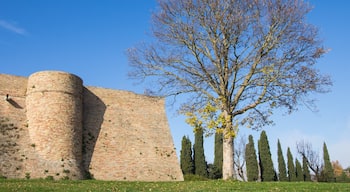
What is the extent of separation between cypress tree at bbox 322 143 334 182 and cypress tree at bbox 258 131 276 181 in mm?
7587

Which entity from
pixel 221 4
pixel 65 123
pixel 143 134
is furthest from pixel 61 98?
pixel 221 4

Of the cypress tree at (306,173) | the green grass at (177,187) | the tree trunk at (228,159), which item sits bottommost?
the green grass at (177,187)

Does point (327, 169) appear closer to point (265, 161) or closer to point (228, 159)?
point (265, 161)

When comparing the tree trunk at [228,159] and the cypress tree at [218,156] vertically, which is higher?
the cypress tree at [218,156]

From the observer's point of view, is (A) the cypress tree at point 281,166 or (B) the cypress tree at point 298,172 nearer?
(A) the cypress tree at point 281,166

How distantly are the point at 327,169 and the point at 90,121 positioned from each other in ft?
99.5

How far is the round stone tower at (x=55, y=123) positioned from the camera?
2252 centimetres

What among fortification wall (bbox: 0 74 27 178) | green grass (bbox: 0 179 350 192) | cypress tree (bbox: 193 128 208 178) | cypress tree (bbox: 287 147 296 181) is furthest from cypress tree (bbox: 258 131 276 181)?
fortification wall (bbox: 0 74 27 178)

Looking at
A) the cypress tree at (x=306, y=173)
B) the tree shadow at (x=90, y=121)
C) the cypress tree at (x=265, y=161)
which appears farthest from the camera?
the cypress tree at (x=306, y=173)

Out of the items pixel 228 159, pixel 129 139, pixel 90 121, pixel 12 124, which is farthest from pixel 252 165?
pixel 12 124

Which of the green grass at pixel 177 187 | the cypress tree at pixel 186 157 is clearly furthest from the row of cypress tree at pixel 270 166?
the green grass at pixel 177 187

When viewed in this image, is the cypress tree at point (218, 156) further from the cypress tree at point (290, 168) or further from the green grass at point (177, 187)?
the green grass at point (177, 187)

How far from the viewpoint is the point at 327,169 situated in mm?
44188

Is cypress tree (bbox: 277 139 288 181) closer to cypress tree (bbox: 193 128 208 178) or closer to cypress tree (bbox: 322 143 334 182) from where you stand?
cypress tree (bbox: 322 143 334 182)
